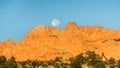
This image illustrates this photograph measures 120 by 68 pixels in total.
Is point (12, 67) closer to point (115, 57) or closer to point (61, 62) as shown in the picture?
point (61, 62)

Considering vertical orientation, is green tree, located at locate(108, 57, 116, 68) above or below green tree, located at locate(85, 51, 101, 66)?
below

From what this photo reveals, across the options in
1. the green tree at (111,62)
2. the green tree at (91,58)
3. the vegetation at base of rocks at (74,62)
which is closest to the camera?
the vegetation at base of rocks at (74,62)

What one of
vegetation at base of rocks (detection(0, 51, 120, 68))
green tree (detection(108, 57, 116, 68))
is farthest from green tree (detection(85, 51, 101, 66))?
green tree (detection(108, 57, 116, 68))

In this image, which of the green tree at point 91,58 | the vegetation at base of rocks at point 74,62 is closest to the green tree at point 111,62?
the vegetation at base of rocks at point 74,62

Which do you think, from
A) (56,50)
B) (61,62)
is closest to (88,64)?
(61,62)

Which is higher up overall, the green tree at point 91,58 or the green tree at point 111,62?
the green tree at point 91,58

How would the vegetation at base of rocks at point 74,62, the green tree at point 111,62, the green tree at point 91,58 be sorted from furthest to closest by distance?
the green tree at point 91,58
the green tree at point 111,62
the vegetation at base of rocks at point 74,62

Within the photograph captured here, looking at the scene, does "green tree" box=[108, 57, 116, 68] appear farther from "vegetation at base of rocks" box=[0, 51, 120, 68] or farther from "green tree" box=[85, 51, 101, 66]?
"green tree" box=[85, 51, 101, 66]

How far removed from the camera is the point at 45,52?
630 ft

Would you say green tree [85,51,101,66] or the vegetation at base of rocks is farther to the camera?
green tree [85,51,101,66]

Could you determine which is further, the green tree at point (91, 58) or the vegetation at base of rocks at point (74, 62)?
the green tree at point (91, 58)

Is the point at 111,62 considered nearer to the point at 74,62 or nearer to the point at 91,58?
the point at 91,58

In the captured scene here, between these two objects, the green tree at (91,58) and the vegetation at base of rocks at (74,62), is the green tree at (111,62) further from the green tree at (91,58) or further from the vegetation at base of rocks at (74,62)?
the green tree at (91,58)

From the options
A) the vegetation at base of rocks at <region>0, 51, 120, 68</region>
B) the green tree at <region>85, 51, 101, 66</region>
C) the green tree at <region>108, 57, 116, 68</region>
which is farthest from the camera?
the green tree at <region>85, 51, 101, 66</region>
